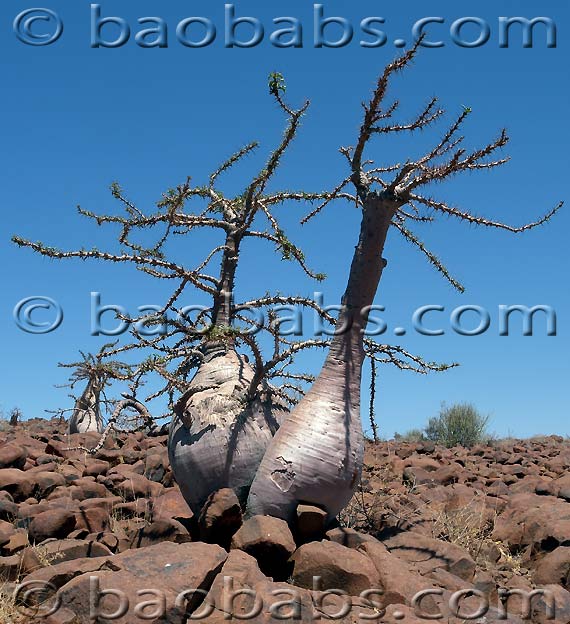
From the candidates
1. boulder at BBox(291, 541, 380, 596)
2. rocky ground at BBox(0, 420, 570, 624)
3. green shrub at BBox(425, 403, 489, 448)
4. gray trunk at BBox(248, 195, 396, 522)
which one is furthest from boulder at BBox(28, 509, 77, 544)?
green shrub at BBox(425, 403, 489, 448)

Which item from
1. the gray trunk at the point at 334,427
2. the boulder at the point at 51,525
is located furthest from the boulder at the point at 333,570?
the boulder at the point at 51,525

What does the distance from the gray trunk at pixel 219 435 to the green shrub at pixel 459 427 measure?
470 inches

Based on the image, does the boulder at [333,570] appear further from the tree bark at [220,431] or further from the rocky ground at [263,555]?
the tree bark at [220,431]

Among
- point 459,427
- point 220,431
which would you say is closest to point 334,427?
point 220,431

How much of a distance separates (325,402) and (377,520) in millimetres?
1499

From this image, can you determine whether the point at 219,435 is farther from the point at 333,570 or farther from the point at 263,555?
the point at 333,570

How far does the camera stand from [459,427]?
16719 mm

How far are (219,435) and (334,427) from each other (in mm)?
775

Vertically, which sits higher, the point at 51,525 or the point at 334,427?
the point at 334,427

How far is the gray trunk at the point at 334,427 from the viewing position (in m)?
4.51

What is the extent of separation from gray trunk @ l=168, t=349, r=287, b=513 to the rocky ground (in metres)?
0.26

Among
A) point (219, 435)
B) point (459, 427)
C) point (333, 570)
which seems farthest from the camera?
point (459, 427)

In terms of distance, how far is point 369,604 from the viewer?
12.1 feet

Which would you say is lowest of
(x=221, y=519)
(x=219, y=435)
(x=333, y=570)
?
(x=333, y=570)
